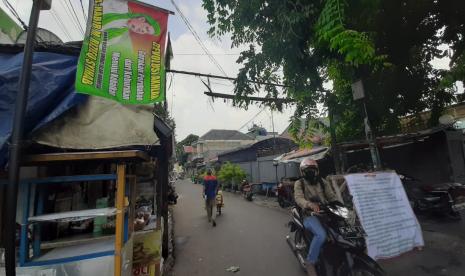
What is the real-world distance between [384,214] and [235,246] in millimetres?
4316

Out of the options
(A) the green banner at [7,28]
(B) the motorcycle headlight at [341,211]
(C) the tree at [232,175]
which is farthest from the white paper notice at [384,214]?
(C) the tree at [232,175]

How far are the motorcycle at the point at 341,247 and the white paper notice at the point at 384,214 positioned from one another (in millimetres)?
140

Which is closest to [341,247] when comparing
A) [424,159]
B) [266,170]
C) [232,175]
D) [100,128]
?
[100,128]

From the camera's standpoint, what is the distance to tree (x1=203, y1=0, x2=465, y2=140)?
4488 mm

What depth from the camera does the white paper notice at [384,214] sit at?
3.67 metres

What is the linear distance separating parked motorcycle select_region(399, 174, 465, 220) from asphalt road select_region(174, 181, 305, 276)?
4.02 metres

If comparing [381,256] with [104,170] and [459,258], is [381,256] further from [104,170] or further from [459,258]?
[104,170]

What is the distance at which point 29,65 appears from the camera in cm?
263

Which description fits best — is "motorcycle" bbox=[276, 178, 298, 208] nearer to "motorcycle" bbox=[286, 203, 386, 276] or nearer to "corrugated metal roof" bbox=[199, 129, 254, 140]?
"motorcycle" bbox=[286, 203, 386, 276]

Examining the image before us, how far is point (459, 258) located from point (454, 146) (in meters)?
6.81

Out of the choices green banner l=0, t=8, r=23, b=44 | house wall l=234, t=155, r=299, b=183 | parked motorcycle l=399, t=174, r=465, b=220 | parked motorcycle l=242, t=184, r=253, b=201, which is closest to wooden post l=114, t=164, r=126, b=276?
green banner l=0, t=8, r=23, b=44

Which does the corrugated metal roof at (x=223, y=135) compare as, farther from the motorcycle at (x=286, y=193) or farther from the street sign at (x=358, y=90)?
the street sign at (x=358, y=90)

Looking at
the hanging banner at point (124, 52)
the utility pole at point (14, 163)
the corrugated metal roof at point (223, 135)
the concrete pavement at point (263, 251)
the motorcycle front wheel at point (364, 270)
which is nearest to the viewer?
the utility pole at point (14, 163)

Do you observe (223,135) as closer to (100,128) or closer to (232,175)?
(232,175)
